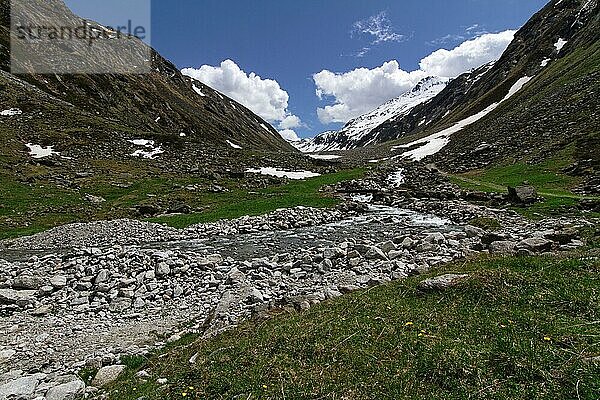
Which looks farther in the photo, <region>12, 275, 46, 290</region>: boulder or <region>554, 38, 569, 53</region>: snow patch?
<region>554, 38, 569, 53</region>: snow patch

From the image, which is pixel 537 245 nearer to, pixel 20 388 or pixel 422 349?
pixel 422 349

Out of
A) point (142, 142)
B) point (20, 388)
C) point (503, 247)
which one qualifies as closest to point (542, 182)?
point (503, 247)

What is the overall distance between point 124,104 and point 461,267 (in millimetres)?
125701

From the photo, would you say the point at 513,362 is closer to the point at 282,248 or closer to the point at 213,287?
the point at 213,287

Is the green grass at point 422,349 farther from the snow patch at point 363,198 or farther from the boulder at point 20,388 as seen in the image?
the snow patch at point 363,198

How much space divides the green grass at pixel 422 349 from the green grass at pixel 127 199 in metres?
23.4

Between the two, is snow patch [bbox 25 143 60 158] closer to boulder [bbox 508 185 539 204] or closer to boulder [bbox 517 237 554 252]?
boulder [bbox 508 185 539 204]

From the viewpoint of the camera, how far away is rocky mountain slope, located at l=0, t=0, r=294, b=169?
65188 millimetres

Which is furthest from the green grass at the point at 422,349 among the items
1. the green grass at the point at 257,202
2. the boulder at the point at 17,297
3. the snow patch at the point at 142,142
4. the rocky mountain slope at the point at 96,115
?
the snow patch at the point at 142,142

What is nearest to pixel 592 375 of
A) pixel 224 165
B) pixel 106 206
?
pixel 106 206

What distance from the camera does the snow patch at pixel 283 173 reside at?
66750 millimetres

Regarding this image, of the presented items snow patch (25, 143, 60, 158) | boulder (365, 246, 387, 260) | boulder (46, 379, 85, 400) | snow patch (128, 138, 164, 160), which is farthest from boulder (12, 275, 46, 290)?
snow patch (128, 138, 164, 160)

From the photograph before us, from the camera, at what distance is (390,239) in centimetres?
2689

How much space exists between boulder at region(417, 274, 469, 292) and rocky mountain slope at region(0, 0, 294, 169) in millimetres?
61430
